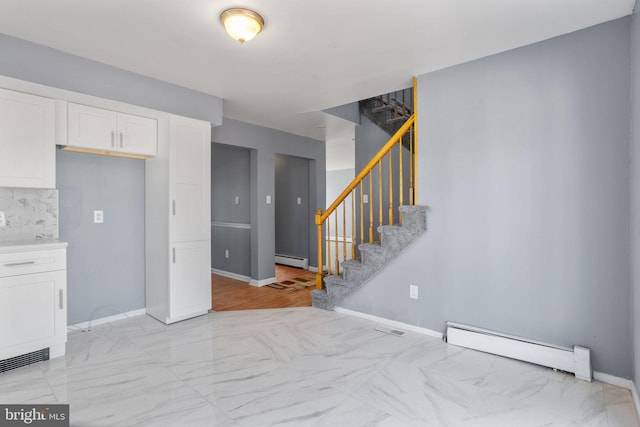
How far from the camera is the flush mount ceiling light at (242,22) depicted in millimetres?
2072

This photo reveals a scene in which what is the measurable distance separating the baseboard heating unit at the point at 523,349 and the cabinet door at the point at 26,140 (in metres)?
3.56

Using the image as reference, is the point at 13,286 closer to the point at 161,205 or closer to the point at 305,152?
the point at 161,205

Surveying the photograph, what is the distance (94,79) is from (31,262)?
1.52 metres

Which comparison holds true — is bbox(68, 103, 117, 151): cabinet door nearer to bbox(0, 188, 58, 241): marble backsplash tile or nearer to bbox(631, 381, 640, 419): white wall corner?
bbox(0, 188, 58, 241): marble backsplash tile

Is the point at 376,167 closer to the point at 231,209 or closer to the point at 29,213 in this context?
the point at 231,209

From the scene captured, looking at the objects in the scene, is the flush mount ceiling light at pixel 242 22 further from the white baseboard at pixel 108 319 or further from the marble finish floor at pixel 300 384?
the white baseboard at pixel 108 319

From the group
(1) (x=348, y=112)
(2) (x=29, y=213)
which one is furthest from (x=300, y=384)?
(1) (x=348, y=112)

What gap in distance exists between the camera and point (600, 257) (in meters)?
2.29

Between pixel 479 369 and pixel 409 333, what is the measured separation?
2.52ft

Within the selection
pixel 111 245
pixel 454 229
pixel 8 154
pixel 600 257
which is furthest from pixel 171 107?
pixel 600 257

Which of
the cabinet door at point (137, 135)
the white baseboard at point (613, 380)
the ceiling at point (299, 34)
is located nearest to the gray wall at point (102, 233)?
the cabinet door at point (137, 135)

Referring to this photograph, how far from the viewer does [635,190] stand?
203 centimetres

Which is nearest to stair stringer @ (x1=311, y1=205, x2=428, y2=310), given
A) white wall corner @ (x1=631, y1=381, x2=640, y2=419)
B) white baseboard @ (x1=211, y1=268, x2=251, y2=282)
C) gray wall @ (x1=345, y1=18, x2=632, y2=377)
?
gray wall @ (x1=345, y1=18, x2=632, y2=377)

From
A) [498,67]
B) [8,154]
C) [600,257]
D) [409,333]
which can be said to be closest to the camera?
[600,257]
